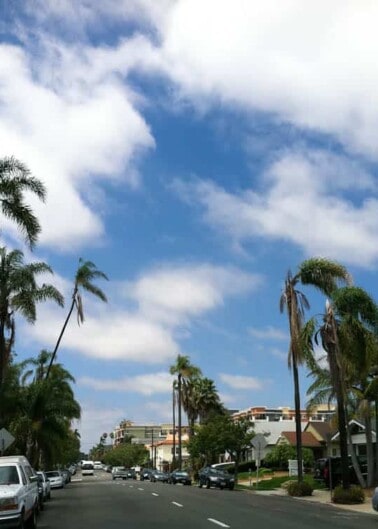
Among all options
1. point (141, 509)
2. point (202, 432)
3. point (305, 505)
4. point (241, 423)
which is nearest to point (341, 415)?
point (305, 505)

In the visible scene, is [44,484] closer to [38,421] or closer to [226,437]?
[38,421]

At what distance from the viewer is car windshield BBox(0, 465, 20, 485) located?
15.7 m

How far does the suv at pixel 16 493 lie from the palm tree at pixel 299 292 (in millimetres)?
16481

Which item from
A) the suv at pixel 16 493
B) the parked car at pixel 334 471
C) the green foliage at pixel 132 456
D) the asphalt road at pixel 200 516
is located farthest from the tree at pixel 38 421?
the green foliage at pixel 132 456

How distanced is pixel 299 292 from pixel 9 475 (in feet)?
65.8

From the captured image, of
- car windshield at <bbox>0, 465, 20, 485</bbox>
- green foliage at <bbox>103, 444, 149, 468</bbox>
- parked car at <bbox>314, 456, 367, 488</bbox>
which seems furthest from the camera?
green foliage at <bbox>103, 444, 149, 468</bbox>

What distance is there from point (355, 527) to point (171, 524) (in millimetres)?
4638

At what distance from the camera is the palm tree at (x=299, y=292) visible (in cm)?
3175

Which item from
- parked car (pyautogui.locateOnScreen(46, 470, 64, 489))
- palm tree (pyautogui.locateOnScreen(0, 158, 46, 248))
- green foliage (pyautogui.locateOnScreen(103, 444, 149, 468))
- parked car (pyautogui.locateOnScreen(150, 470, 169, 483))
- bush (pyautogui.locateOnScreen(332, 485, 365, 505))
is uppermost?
palm tree (pyautogui.locateOnScreen(0, 158, 46, 248))

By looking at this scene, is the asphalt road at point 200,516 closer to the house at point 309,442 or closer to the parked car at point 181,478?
the parked car at point 181,478

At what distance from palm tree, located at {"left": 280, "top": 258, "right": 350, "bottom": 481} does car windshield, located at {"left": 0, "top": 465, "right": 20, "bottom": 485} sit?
17308mm

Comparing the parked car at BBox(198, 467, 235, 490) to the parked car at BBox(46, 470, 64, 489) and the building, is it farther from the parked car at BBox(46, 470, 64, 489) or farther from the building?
the parked car at BBox(46, 470, 64, 489)

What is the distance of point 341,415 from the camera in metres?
28.6

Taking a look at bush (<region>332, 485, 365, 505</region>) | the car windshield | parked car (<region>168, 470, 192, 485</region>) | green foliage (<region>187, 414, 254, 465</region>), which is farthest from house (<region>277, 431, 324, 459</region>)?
the car windshield
